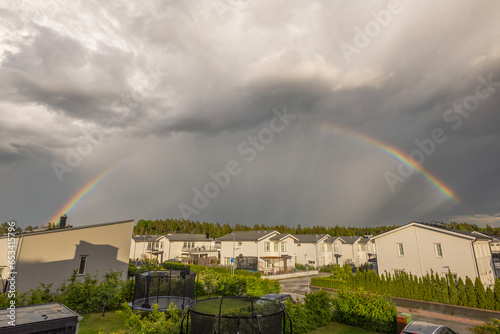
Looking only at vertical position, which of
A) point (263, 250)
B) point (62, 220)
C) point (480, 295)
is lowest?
point (480, 295)

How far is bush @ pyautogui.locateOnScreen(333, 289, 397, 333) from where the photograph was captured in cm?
1510

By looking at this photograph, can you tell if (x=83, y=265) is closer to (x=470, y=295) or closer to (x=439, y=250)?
(x=470, y=295)

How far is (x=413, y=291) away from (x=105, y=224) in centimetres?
3072

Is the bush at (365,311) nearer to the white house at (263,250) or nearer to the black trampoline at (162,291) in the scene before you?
the black trampoline at (162,291)

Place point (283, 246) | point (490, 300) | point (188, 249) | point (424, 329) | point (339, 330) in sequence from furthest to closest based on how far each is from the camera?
→ point (188, 249), point (283, 246), point (490, 300), point (339, 330), point (424, 329)

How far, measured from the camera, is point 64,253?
70.2 ft

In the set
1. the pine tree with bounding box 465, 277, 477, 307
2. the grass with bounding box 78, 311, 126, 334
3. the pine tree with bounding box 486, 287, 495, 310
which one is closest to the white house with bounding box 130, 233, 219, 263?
the grass with bounding box 78, 311, 126, 334

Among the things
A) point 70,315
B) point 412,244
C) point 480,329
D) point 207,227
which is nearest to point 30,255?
point 70,315

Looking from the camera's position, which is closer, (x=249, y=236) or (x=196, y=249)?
(x=249, y=236)

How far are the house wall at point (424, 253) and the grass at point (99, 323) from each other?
30.4 metres

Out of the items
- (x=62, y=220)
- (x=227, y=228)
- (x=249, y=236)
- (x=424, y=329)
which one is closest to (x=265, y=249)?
(x=249, y=236)

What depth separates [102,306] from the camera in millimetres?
18109

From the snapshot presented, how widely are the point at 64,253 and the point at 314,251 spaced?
5264cm

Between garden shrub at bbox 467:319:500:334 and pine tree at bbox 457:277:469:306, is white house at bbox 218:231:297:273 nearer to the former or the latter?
pine tree at bbox 457:277:469:306
